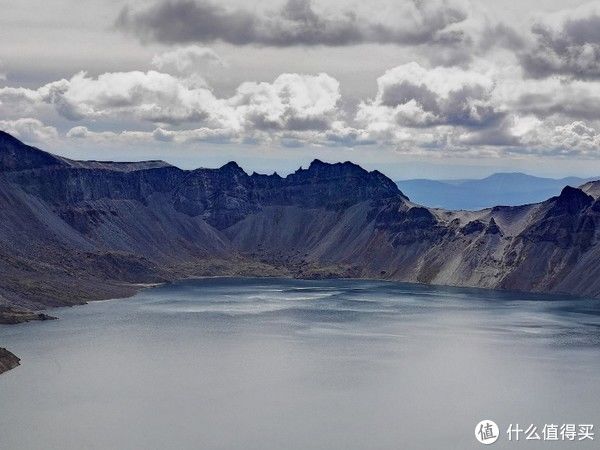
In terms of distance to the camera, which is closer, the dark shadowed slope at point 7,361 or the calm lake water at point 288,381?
the calm lake water at point 288,381

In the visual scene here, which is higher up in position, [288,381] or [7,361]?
[7,361]

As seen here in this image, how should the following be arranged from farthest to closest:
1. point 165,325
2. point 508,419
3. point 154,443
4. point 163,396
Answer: point 165,325
point 163,396
point 508,419
point 154,443

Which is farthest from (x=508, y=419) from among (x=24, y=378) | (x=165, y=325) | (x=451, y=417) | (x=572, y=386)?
(x=165, y=325)

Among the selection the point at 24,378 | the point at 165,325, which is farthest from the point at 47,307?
the point at 24,378

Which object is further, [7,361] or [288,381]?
[7,361]

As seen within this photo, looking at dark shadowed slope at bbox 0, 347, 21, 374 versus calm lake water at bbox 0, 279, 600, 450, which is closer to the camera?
calm lake water at bbox 0, 279, 600, 450

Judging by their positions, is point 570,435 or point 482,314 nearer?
point 570,435


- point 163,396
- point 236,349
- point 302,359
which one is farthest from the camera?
point 236,349

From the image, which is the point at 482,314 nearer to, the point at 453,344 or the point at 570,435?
the point at 453,344
